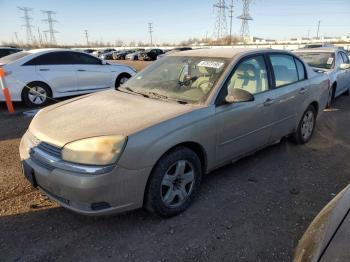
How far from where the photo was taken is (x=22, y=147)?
10.4ft

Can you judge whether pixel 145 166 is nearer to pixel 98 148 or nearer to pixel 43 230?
pixel 98 148

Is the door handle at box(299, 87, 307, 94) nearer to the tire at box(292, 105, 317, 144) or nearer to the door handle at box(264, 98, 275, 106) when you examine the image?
the tire at box(292, 105, 317, 144)

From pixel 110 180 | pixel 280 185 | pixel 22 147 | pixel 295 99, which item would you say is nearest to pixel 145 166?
pixel 110 180

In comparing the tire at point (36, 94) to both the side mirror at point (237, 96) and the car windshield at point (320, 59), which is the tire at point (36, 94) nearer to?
the side mirror at point (237, 96)

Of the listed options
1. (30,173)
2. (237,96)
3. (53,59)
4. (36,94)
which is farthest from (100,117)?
(53,59)

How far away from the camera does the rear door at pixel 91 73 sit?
8672 mm

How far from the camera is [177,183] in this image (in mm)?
3123

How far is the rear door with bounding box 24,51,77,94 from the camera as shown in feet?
26.1

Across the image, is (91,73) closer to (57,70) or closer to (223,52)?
(57,70)

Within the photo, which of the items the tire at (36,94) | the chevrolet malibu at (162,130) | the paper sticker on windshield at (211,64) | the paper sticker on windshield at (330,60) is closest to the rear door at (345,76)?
the paper sticker on windshield at (330,60)

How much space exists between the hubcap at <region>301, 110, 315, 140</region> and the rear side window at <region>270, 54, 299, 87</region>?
768mm

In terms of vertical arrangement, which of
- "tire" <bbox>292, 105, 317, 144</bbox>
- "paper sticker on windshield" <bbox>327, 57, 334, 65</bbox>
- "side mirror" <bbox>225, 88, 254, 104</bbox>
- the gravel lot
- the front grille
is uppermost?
"side mirror" <bbox>225, 88, 254, 104</bbox>

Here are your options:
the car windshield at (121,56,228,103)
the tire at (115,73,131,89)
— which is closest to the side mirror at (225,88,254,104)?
the car windshield at (121,56,228,103)

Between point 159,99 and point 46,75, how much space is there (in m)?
5.62
